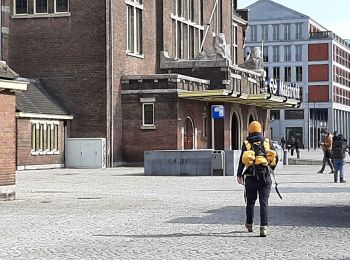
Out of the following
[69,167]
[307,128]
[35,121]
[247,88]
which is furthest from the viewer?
[307,128]

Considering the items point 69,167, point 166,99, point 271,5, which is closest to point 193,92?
point 166,99

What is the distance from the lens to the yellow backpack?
14.3 meters

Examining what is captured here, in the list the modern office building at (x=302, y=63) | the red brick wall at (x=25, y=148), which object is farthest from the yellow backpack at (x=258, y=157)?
the modern office building at (x=302, y=63)

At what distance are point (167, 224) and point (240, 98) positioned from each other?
37.1 meters

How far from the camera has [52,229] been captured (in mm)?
15227

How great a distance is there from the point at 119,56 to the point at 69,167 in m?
7.12

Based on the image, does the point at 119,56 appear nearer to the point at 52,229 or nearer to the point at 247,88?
the point at 247,88

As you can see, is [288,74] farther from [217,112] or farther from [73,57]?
[73,57]

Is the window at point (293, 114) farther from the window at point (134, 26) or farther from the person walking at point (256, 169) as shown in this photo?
the person walking at point (256, 169)

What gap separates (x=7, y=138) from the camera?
72.2 ft

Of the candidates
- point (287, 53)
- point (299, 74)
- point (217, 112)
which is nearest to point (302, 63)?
point (299, 74)

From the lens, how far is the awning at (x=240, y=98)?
48.2m

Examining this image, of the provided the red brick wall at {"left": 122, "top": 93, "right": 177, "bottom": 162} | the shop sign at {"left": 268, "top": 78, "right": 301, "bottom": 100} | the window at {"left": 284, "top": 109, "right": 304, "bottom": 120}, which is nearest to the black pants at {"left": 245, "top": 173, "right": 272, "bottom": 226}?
the red brick wall at {"left": 122, "top": 93, "right": 177, "bottom": 162}

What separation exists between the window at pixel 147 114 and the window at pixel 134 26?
4024 mm
